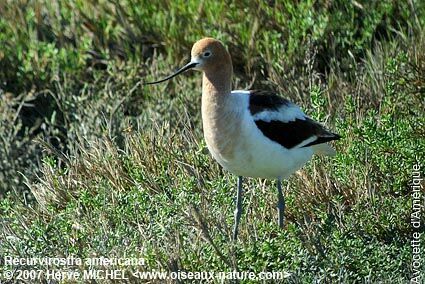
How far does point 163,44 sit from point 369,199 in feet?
10.8

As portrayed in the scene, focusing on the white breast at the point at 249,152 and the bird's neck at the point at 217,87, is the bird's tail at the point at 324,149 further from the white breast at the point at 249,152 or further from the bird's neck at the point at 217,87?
the bird's neck at the point at 217,87

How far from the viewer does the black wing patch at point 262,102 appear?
19.9 feet

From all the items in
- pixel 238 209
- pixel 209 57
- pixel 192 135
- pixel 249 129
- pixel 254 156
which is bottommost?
pixel 238 209

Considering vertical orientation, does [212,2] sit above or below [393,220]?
above

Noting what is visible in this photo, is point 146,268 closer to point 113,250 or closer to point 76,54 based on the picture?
point 113,250

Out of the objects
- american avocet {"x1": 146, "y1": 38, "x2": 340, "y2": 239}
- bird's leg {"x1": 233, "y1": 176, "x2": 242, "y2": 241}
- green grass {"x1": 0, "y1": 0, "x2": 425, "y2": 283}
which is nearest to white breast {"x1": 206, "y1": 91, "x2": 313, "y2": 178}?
american avocet {"x1": 146, "y1": 38, "x2": 340, "y2": 239}

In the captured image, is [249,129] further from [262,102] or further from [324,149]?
[324,149]

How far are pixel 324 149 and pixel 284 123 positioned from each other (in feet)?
1.33

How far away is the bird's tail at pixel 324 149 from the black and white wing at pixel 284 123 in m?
0.06

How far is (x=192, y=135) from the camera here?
7.06 m

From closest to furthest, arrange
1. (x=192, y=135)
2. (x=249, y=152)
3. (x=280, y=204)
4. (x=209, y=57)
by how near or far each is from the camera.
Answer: (x=249, y=152) < (x=280, y=204) < (x=209, y=57) < (x=192, y=135)

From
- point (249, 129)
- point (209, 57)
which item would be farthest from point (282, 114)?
point (209, 57)

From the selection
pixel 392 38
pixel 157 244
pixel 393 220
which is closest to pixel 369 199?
pixel 393 220

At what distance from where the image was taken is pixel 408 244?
5699 millimetres
